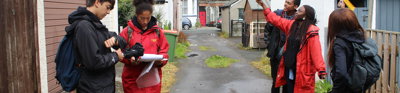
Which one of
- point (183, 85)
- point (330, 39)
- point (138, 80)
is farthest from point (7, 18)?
point (183, 85)

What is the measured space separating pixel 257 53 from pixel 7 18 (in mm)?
10917

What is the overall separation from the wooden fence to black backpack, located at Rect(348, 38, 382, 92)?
65.3 inches

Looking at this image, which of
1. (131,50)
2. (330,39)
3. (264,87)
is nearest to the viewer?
(131,50)

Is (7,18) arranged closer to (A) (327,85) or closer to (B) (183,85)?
(B) (183,85)

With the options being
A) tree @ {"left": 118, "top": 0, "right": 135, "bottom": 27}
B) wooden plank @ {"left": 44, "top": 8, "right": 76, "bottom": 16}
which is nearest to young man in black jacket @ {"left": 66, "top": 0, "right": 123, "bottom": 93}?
wooden plank @ {"left": 44, "top": 8, "right": 76, "bottom": 16}

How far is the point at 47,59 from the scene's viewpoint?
6.52m

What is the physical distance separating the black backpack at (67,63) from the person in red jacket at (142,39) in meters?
1.10

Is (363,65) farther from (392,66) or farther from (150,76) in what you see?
(150,76)

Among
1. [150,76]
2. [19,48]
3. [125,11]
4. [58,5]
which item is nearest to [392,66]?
[150,76]

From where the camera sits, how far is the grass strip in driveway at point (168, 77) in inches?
318

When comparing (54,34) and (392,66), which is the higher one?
(54,34)

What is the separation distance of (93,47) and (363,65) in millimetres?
2413

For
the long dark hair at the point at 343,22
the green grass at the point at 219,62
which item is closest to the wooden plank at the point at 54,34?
the long dark hair at the point at 343,22

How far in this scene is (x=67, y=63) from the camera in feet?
10.8
